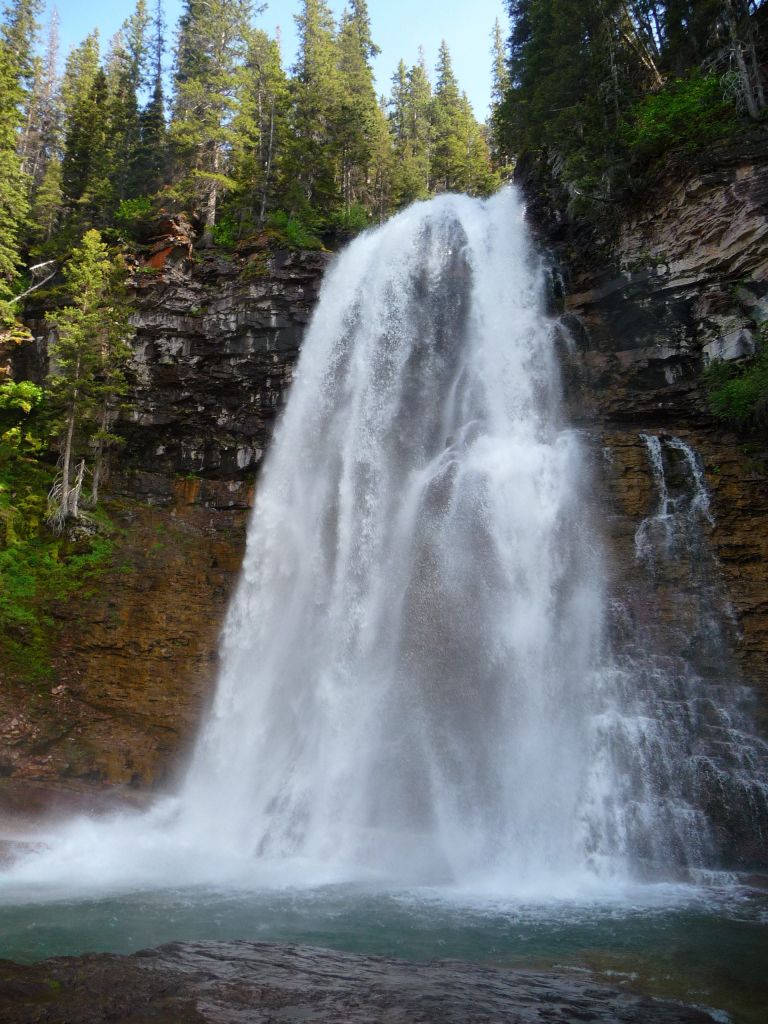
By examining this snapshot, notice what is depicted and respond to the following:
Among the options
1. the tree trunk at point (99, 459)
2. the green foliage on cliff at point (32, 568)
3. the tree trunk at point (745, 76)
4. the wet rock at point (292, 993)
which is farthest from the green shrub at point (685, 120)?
the wet rock at point (292, 993)

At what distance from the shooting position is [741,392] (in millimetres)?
14508

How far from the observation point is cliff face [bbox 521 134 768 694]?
13.2m

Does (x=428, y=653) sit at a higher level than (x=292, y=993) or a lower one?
higher

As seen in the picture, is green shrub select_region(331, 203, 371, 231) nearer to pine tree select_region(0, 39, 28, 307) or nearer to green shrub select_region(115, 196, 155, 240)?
green shrub select_region(115, 196, 155, 240)

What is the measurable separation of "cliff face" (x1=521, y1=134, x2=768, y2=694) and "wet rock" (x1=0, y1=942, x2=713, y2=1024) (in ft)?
28.0

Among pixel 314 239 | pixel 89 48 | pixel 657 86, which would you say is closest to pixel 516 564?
pixel 314 239

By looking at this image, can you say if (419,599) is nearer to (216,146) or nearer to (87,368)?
(87,368)

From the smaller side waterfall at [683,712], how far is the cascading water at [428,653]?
56mm

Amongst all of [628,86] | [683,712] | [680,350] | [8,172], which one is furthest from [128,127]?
[683,712]

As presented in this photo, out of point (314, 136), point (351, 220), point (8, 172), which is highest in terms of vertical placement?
point (314, 136)

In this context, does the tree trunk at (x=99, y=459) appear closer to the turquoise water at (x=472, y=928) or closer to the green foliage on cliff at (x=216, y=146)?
the green foliage on cliff at (x=216, y=146)

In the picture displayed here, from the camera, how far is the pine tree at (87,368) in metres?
18.6

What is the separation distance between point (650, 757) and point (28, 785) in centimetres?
1238

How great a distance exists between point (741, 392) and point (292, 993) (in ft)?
46.6
